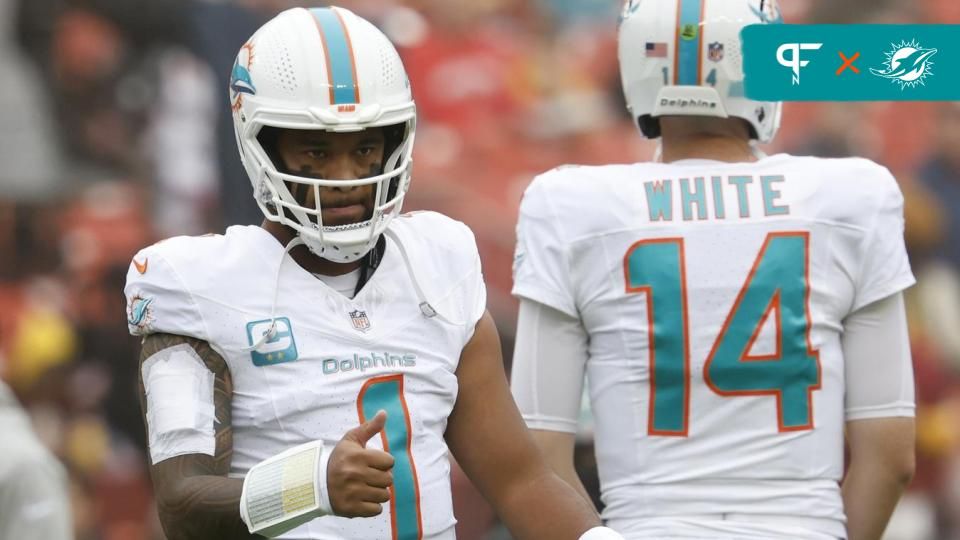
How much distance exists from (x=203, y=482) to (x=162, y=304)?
35 cm

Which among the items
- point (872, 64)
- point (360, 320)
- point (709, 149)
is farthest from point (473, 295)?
point (872, 64)

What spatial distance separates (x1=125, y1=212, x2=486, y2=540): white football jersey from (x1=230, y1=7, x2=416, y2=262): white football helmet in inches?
4.2

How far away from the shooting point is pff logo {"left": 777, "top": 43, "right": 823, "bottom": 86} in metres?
4.92

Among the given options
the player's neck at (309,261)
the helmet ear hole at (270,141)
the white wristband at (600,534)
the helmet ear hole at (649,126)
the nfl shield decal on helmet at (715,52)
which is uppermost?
the nfl shield decal on helmet at (715,52)

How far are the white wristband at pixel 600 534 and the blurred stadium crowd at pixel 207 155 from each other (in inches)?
155

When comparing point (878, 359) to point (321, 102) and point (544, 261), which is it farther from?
point (321, 102)

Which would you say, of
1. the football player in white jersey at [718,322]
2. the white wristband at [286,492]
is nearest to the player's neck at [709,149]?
the football player in white jersey at [718,322]

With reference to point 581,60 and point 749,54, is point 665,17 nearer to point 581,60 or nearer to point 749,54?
point 749,54

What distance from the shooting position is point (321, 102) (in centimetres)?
381

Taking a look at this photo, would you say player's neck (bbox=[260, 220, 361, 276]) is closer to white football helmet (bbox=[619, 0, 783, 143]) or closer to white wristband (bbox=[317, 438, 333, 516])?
white wristband (bbox=[317, 438, 333, 516])

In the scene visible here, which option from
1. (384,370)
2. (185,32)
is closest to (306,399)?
(384,370)

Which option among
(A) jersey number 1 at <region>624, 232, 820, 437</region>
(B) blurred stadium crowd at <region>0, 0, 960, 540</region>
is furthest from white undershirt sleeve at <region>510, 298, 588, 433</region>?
(B) blurred stadium crowd at <region>0, 0, 960, 540</region>

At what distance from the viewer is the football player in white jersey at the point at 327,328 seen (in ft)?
12.1

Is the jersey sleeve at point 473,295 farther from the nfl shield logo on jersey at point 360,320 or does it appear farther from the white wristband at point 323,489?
the white wristband at point 323,489
